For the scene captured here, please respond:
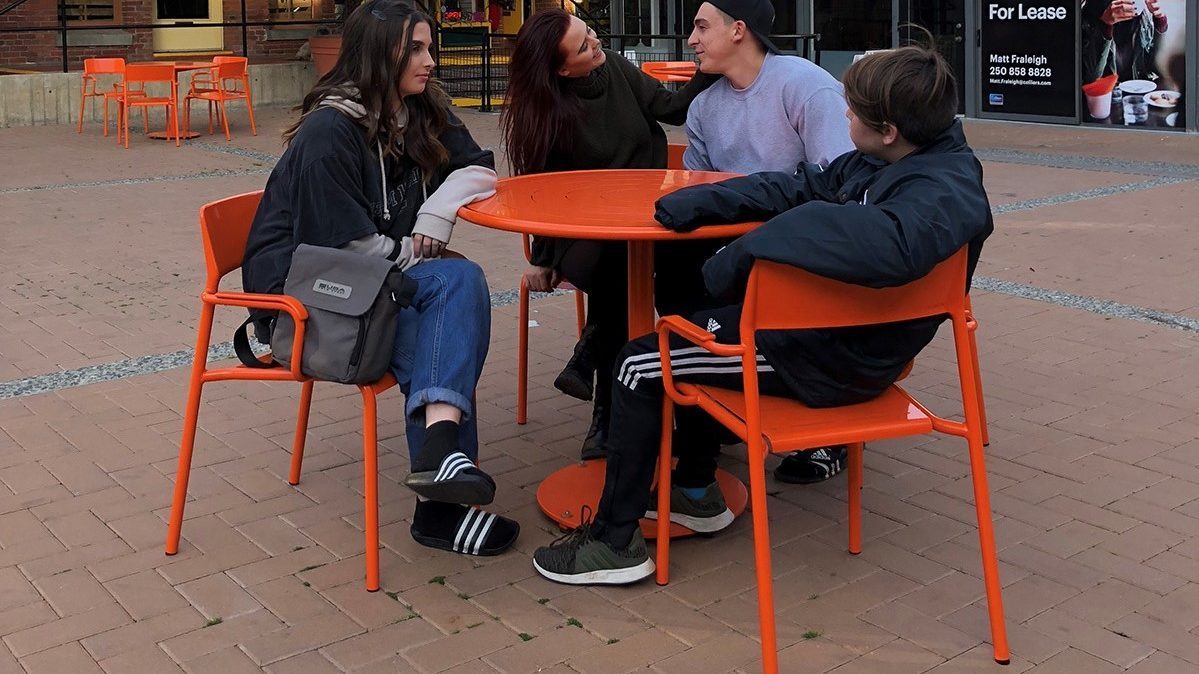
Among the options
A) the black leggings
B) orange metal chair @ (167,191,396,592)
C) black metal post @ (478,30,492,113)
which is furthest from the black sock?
black metal post @ (478,30,492,113)

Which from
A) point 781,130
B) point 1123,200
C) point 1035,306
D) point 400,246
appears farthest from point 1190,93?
point 400,246

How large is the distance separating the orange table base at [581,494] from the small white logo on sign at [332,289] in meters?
0.85

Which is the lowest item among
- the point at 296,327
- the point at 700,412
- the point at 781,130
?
the point at 700,412

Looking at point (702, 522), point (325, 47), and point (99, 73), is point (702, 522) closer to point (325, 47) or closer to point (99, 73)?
point (99, 73)

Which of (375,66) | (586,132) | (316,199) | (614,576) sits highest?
(375,66)

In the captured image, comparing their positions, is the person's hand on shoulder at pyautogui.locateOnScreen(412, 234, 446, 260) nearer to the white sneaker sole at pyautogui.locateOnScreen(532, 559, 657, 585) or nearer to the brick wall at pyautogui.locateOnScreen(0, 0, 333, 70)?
the white sneaker sole at pyautogui.locateOnScreen(532, 559, 657, 585)

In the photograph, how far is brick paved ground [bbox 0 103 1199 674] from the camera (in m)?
2.91

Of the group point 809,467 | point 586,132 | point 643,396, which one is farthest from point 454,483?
point 586,132

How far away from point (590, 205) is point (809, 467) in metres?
1.08

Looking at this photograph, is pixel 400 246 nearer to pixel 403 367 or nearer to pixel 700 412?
pixel 403 367

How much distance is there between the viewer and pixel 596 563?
320 centimetres

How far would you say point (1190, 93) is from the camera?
1221 cm

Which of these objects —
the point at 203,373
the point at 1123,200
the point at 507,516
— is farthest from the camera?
the point at 1123,200

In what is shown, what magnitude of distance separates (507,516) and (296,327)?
83 centimetres
